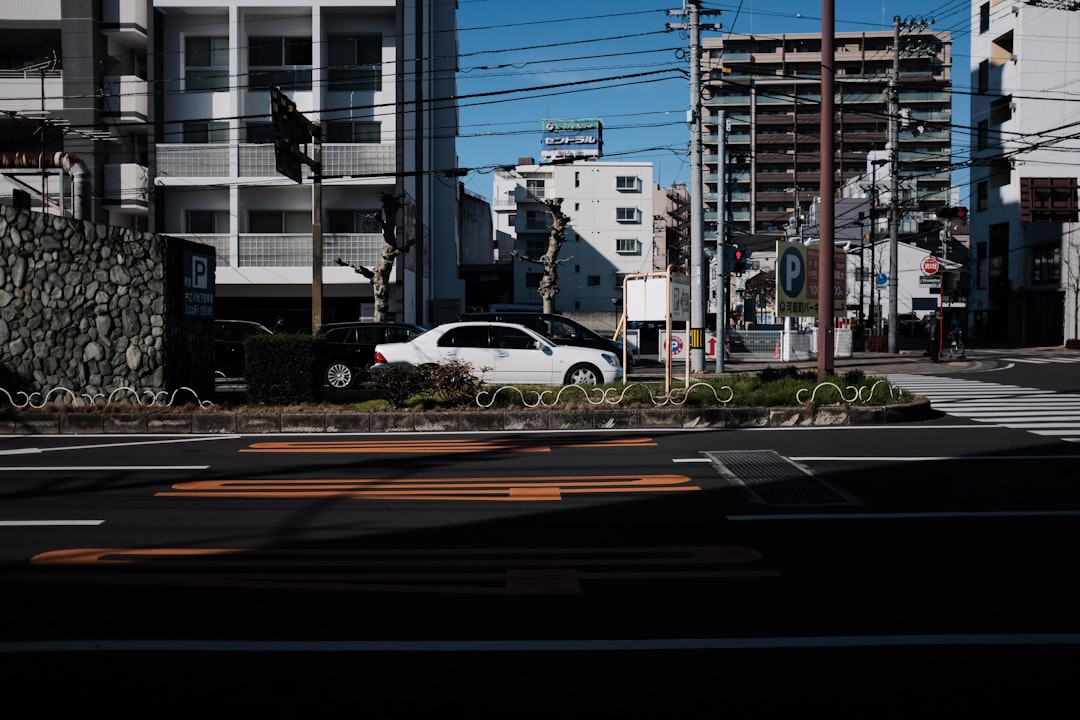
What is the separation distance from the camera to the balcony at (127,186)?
1272 inches

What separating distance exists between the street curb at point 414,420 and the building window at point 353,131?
21.3 metres

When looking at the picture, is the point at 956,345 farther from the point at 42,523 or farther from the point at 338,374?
the point at 42,523

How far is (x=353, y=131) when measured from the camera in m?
33.4

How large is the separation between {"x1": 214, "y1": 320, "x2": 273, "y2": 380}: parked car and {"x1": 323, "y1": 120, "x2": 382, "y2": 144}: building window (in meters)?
11.9

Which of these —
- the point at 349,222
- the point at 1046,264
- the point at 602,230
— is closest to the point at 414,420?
the point at 349,222

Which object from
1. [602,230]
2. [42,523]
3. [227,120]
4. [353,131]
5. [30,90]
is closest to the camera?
[42,523]

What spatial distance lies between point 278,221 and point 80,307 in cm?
1913

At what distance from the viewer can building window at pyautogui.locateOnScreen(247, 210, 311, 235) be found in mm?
33375

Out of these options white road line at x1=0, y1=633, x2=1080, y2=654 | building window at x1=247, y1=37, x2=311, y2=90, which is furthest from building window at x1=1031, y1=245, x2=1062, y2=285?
white road line at x1=0, y1=633, x2=1080, y2=654

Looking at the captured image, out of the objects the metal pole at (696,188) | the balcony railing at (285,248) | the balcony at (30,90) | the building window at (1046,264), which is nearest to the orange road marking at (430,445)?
the metal pole at (696,188)

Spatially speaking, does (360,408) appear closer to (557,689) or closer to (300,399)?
(300,399)

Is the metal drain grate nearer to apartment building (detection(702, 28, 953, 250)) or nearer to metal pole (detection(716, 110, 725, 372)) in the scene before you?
metal pole (detection(716, 110, 725, 372))

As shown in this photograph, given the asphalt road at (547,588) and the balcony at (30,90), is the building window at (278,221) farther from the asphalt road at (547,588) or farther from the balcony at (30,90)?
the asphalt road at (547,588)

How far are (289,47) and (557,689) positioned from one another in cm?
3251
